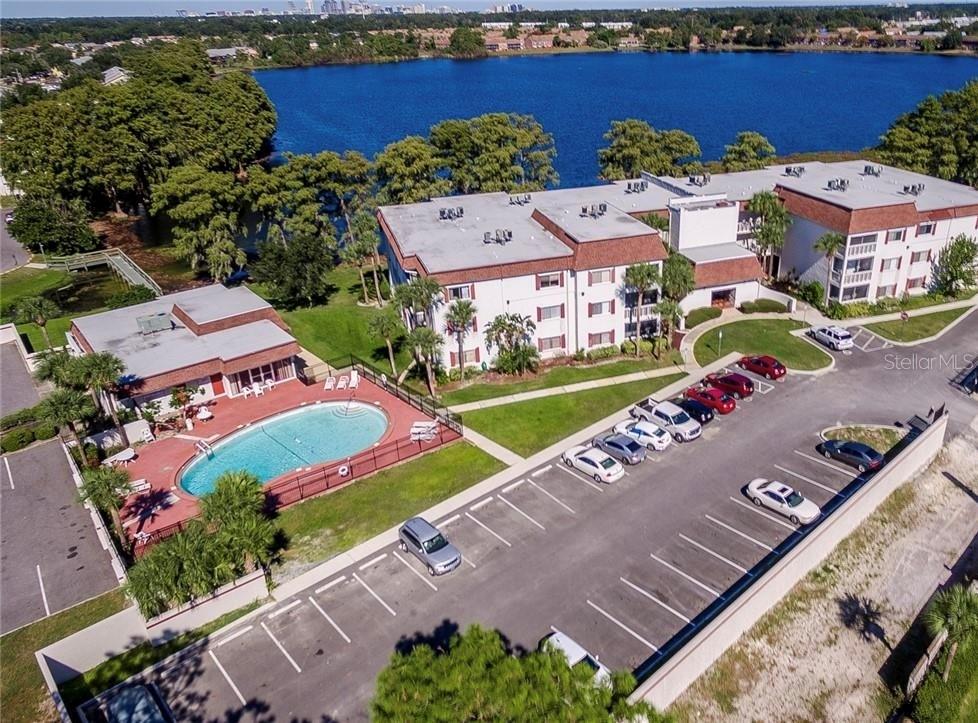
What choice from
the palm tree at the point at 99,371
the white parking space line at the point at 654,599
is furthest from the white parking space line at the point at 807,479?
the palm tree at the point at 99,371

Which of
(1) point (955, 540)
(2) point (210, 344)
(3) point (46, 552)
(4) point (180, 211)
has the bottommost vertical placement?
(1) point (955, 540)

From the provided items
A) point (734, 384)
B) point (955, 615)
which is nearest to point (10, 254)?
point (734, 384)

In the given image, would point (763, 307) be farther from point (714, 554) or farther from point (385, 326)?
point (385, 326)

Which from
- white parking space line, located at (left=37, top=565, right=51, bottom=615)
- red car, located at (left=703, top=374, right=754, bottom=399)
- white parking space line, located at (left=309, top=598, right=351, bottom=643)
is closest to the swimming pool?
white parking space line, located at (left=37, top=565, right=51, bottom=615)

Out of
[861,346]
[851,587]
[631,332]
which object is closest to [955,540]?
[851,587]

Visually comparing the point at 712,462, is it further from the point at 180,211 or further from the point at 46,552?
the point at 180,211

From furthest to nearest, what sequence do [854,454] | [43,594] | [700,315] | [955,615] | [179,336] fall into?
1. [700,315]
2. [179,336]
3. [854,454]
4. [43,594]
5. [955,615]
